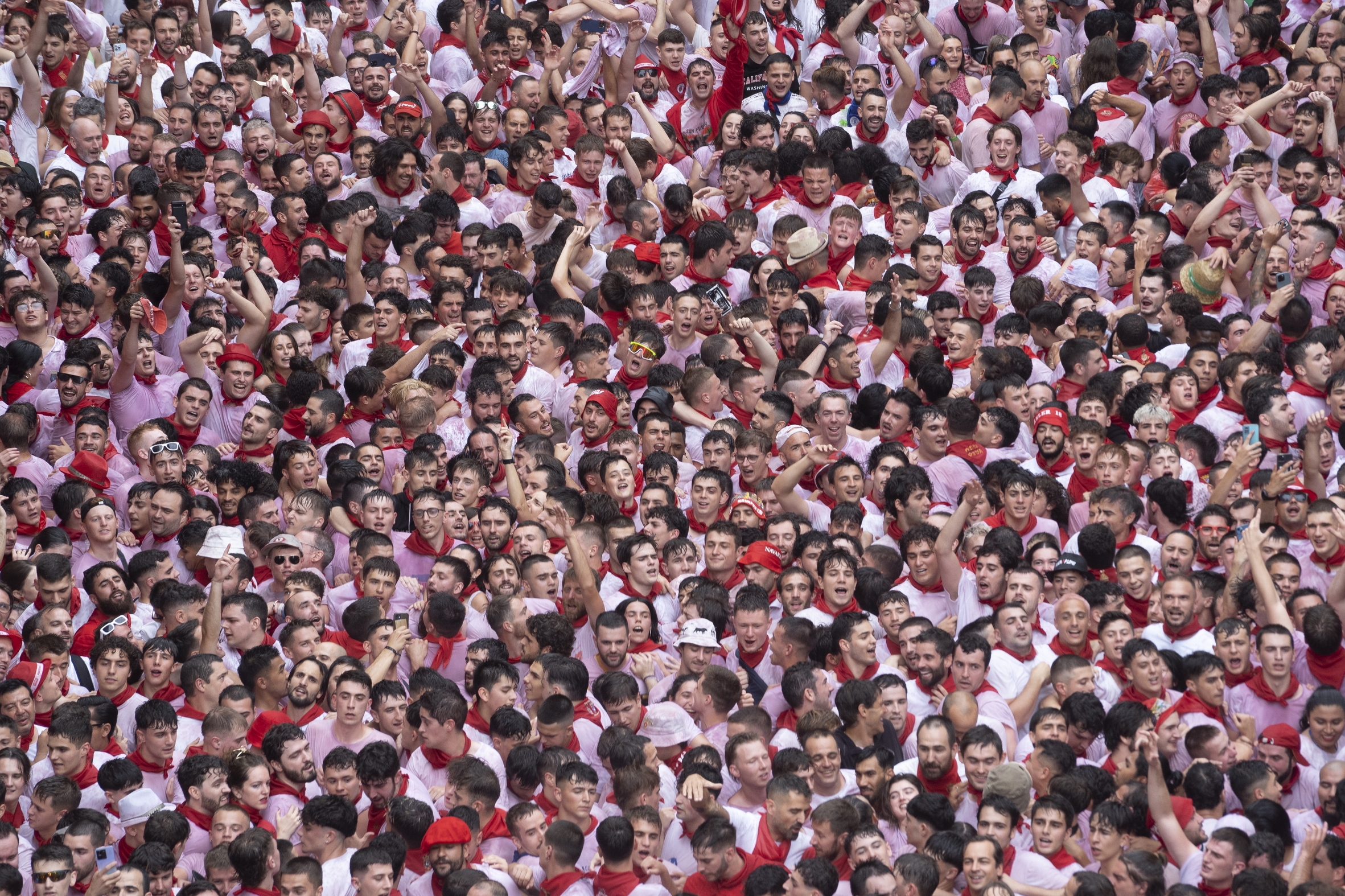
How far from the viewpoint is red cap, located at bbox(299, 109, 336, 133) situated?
40.8 ft

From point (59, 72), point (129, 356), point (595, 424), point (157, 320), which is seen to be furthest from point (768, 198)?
point (59, 72)

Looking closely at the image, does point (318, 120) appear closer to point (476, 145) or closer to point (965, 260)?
point (476, 145)

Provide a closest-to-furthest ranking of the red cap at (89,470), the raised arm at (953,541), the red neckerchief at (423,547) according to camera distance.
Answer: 1. the raised arm at (953,541)
2. the red neckerchief at (423,547)
3. the red cap at (89,470)

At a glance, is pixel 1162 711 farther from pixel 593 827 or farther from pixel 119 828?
pixel 119 828

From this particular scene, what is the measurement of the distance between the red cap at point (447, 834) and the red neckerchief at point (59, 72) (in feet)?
22.1

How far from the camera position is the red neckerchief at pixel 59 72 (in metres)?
12.5

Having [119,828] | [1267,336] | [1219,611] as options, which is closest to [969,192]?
[1267,336]

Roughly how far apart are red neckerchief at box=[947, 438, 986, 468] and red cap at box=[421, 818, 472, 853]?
3.63m

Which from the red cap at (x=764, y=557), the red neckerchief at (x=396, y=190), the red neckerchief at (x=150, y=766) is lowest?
the red neckerchief at (x=150, y=766)

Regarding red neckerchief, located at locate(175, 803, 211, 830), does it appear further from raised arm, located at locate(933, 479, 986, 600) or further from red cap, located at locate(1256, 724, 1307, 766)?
red cap, located at locate(1256, 724, 1307, 766)

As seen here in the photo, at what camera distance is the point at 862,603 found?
9.39m

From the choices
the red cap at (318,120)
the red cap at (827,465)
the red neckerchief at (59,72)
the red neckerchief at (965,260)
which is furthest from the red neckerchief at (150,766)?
the red neckerchief at (59,72)

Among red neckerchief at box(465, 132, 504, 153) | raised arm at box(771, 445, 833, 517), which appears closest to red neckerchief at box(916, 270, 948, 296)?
raised arm at box(771, 445, 833, 517)

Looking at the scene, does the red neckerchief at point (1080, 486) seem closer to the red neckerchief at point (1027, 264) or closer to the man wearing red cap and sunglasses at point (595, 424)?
the red neckerchief at point (1027, 264)
